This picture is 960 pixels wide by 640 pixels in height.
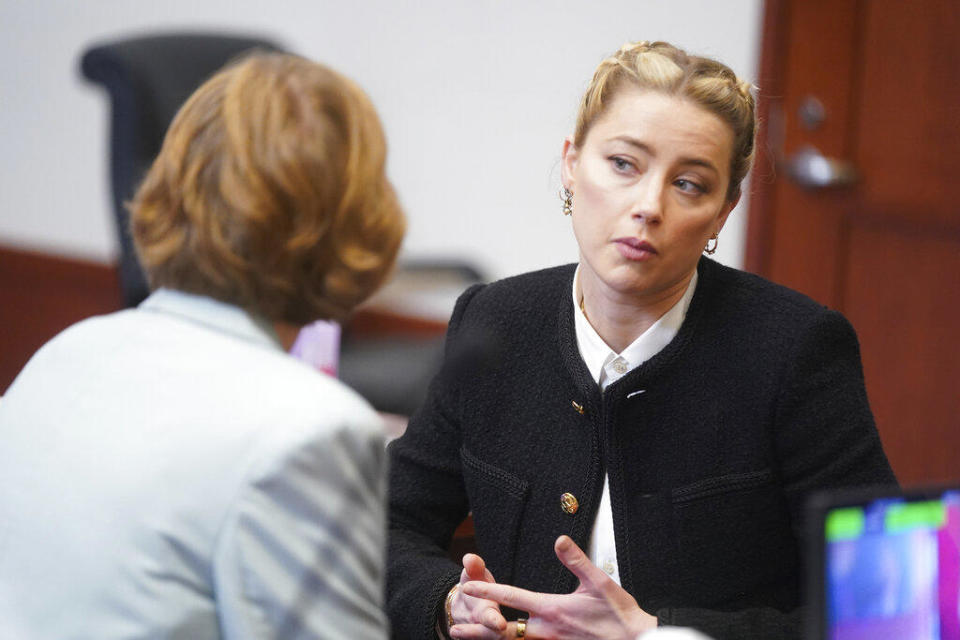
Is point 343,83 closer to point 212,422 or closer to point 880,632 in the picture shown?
point 212,422

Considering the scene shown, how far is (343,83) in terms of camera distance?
106 centimetres

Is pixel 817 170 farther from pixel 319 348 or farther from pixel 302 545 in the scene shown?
pixel 302 545

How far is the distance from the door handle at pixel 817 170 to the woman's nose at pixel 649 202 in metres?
1.96

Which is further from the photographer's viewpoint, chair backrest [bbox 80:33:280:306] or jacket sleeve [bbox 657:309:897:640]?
chair backrest [bbox 80:33:280:306]

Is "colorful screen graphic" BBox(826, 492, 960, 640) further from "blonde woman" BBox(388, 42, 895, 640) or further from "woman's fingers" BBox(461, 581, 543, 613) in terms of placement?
"woman's fingers" BBox(461, 581, 543, 613)

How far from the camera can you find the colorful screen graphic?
34.4 inches

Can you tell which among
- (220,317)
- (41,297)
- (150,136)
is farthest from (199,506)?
(41,297)

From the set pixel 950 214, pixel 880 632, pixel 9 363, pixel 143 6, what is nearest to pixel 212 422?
pixel 880 632

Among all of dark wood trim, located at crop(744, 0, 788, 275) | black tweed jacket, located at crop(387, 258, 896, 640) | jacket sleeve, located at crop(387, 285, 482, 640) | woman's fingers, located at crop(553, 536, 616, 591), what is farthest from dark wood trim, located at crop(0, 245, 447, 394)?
A: woman's fingers, located at crop(553, 536, 616, 591)

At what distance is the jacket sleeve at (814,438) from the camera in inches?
52.7

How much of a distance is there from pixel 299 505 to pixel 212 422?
95 mm

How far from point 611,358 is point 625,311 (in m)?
0.06

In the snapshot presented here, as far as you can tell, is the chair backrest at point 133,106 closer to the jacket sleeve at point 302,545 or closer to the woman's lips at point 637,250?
the woman's lips at point 637,250

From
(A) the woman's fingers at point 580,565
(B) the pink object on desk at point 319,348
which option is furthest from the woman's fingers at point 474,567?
(B) the pink object on desk at point 319,348
